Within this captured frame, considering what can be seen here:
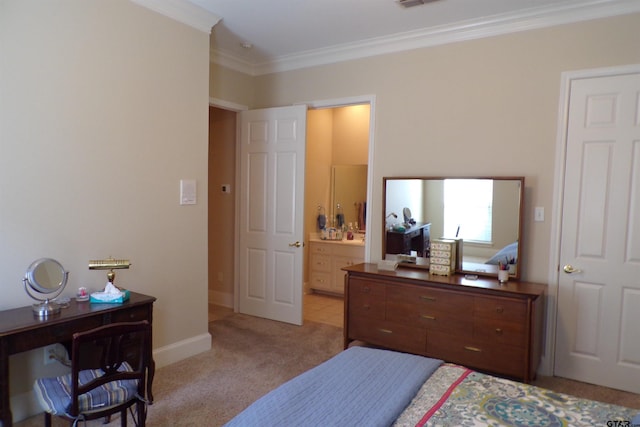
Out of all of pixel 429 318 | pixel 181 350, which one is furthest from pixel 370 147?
pixel 181 350

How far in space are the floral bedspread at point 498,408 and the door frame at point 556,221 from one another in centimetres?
177

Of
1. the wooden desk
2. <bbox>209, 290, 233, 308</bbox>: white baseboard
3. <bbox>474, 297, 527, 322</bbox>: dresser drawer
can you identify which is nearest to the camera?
the wooden desk

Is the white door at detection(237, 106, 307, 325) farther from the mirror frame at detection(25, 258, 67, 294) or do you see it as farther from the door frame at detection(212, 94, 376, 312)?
the mirror frame at detection(25, 258, 67, 294)

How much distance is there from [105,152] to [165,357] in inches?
65.7

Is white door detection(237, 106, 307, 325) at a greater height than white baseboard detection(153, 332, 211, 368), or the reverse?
white door detection(237, 106, 307, 325)

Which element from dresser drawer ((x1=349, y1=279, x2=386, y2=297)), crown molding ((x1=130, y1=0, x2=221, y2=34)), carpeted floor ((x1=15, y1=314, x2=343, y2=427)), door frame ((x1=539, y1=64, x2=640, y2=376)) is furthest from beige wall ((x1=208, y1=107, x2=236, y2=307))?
door frame ((x1=539, y1=64, x2=640, y2=376))

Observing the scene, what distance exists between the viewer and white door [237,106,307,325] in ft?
14.2

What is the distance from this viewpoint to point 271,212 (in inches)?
176

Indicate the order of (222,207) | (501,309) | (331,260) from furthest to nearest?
(331,260) → (222,207) → (501,309)

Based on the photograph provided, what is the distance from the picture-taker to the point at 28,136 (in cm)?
246

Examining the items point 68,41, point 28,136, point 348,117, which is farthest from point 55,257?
point 348,117

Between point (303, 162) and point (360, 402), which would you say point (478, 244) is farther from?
point (360, 402)

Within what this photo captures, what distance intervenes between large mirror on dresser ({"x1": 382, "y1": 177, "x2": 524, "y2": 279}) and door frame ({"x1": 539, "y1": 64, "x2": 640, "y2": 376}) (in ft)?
0.79

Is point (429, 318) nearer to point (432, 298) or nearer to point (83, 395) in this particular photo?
point (432, 298)
